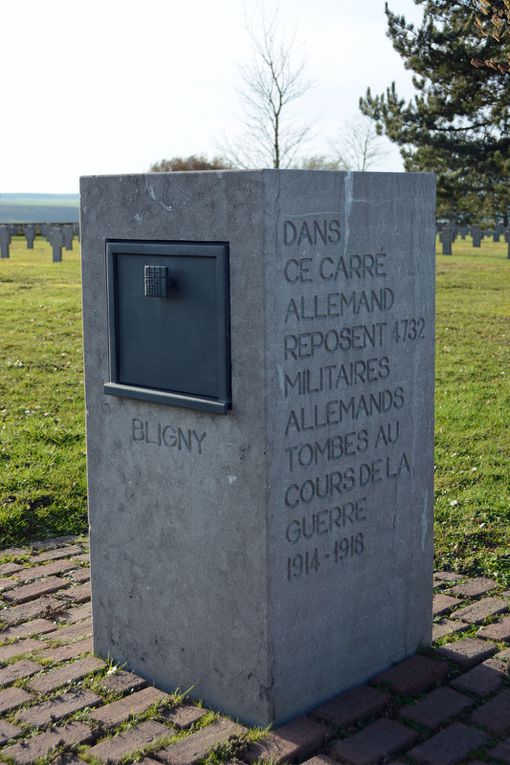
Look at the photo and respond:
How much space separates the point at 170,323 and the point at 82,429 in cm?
429

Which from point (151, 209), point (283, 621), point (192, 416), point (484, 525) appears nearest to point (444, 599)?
point (484, 525)

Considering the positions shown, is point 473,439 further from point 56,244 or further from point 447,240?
point 447,240

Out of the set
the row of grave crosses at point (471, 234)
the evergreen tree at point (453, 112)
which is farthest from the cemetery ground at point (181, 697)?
the row of grave crosses at point (471, 234)

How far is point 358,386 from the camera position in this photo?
3.62m

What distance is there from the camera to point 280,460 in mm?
3320

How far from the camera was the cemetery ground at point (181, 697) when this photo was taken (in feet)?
10.9

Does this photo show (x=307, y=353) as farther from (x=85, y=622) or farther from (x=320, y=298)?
(x=85, y=622)

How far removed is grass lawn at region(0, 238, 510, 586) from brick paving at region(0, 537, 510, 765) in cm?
106

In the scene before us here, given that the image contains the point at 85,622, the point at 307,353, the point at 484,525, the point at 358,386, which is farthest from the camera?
the point at 484,525

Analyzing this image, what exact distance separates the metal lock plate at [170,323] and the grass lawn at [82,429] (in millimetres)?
2271

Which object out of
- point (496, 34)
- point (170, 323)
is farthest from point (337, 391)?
point (496, 34)

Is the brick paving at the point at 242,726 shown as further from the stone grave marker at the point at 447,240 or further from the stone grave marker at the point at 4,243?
the stone grave marker at the point at 447,240

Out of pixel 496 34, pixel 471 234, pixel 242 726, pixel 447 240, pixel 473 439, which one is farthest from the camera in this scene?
pixel 471 234

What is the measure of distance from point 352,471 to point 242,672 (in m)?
0.85
